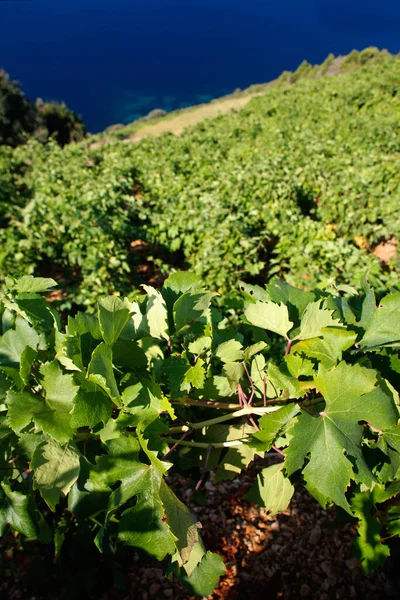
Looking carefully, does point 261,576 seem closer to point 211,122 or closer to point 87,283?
point 87,283

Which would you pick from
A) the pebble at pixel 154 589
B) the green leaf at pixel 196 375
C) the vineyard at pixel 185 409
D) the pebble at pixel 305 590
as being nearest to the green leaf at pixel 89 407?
the vineyard at pixel 185 409

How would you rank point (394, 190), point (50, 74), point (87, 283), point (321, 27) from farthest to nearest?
point (321, 27) < point (50, 74) < point (394, 190) < point (87, 283)

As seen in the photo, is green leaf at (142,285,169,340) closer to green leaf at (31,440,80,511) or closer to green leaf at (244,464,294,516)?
green leaf at (31,440,80,511)

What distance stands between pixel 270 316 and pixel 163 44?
426 ft

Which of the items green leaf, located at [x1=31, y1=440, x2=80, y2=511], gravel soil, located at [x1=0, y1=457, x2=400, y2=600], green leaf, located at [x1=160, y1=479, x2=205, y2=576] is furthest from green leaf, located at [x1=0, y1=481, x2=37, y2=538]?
gravel soil, located at [x1=0, y1=457, x2=400, y2=600]

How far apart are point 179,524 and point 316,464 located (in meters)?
0.34

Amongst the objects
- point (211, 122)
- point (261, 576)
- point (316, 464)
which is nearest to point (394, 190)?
point (261, 576)

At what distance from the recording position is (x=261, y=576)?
84.0 inches

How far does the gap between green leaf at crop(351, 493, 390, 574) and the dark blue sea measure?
6962cm

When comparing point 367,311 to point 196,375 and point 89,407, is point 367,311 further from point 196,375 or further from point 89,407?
point 89,407

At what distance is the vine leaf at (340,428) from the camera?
0.80 metres

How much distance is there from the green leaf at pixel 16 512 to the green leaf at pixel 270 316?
2.68 ft

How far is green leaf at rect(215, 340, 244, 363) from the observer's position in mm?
1006

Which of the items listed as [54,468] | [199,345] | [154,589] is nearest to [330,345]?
[199,345]
